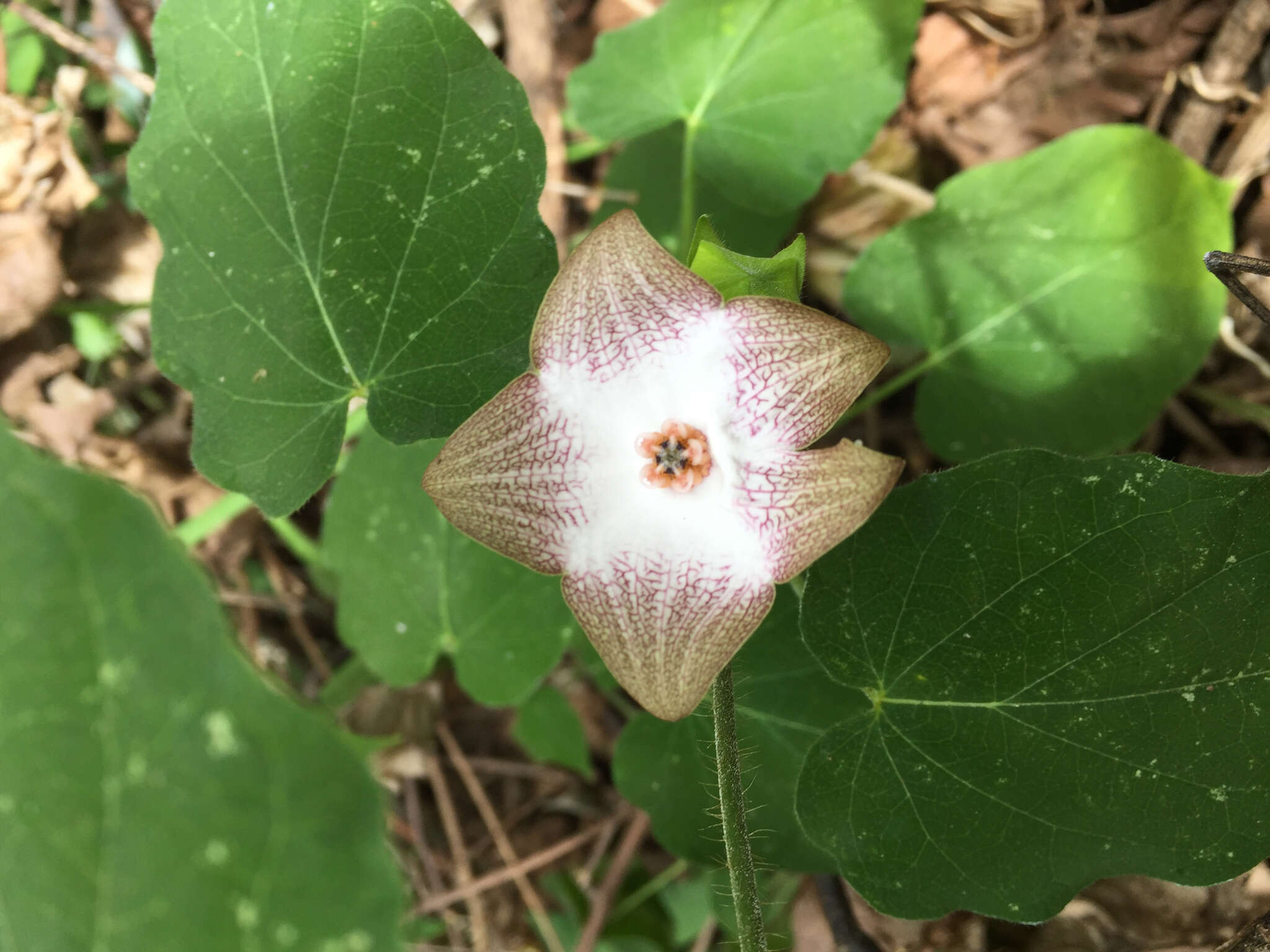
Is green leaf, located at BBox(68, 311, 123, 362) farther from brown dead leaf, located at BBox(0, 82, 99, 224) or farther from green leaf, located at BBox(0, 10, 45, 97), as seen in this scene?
green leaf, located at BBox(0, 10, 45, 97)

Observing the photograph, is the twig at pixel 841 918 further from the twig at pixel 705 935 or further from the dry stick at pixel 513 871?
the dry stick at pixel 513 871

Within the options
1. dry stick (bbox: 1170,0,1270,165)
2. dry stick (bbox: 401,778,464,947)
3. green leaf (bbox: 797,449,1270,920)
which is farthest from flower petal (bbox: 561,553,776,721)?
dry stick (bbox: 1170,0,1270,165)

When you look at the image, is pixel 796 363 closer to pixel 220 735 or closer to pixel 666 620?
pixel 666 620

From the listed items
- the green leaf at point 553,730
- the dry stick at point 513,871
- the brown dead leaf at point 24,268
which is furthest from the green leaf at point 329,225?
the dry stick at point 513,871

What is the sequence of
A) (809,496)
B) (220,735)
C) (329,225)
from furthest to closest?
1. (329,225)
2. (809,496)
3. (220,735)

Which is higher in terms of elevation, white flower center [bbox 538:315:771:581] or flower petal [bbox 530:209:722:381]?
flower petal [bbox 530:209:722:381]

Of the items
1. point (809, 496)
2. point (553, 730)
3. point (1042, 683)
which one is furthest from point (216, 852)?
point (553, 730)
